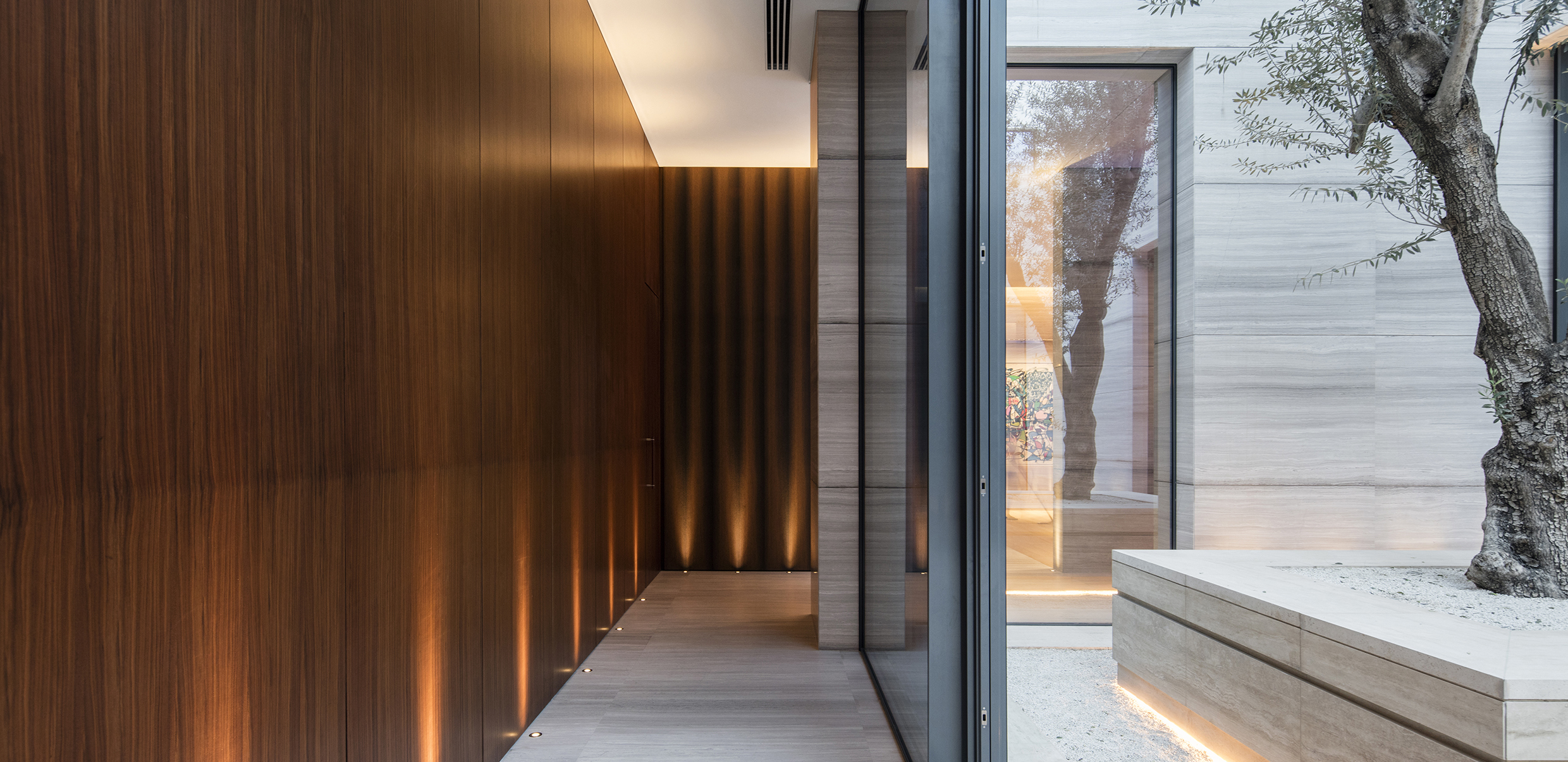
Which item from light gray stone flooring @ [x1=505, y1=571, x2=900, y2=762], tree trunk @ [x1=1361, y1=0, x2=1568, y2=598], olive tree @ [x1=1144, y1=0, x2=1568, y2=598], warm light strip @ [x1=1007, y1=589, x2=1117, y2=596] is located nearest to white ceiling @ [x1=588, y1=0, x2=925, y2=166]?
warm light strip @ [x1=1007, y1=589, x2=1117, y2=596]

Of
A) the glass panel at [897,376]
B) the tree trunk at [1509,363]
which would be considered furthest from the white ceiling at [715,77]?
the tree trunk at [1509,363]

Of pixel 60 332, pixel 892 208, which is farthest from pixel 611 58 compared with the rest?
pixel 60 332

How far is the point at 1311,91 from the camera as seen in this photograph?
2.39ft

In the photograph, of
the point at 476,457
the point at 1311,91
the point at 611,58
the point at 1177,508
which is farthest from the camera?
the point at 611,58

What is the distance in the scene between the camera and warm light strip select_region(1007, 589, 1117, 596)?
41.6 inches

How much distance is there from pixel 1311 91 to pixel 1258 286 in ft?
0.63

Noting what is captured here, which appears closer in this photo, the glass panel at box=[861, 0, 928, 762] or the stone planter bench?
the stone planter bench

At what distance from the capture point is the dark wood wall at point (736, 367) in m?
6.07

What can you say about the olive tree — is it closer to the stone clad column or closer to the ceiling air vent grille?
the stone clad column

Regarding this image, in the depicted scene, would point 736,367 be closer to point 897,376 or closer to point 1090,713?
point 897,376

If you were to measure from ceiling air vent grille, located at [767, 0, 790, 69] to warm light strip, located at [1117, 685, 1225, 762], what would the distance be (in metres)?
3.54

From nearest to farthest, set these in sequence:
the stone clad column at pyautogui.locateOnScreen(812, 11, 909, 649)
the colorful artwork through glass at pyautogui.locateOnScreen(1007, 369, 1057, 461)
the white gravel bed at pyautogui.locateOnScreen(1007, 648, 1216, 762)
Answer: the white gravel bed at pyautogui.locateOnScreen(1007, 648, 1216, 762) → the colorful artwork through glass at pyautogui.locateOnScreen(1007, 369, 1057, 461) → the stone clad column at pyautogui.locateOnScreen(812, 11, 909, 649)

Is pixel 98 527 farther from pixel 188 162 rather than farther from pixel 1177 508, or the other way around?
pixel 1177 508

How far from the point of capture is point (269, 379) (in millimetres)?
1326
